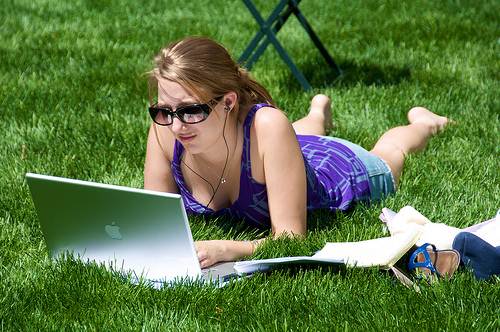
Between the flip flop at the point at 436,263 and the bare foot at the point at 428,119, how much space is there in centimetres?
160

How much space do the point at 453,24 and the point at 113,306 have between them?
440 cm

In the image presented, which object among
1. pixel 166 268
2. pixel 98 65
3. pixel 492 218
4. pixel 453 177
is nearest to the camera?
pixel 166 268

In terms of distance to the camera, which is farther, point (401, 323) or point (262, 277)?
point (262, 277)

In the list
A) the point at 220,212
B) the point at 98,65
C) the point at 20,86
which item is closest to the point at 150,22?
the point at 98,65

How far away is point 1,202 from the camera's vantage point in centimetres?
365

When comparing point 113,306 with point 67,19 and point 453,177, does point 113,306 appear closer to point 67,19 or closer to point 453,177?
point 453,177

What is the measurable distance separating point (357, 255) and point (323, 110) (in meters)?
1.59

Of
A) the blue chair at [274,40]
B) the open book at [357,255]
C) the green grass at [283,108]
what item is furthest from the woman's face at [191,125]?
the blue chair at [274,40]

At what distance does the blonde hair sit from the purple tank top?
0.58 ft

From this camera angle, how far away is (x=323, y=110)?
4508 mm

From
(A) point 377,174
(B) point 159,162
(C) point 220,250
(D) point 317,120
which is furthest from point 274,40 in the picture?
(C) point 220,250

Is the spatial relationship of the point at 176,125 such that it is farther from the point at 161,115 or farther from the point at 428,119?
the point at 428,119

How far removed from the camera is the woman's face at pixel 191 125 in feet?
10.1

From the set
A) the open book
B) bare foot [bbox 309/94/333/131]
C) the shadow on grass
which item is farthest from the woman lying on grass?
the shadow on grass
